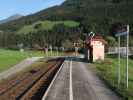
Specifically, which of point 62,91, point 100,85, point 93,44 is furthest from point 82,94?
point 93,44

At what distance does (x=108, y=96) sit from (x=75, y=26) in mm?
161714

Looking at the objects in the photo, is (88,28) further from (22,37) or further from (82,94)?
(82,94)

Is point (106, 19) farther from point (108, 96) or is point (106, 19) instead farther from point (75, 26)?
point (108, 96)

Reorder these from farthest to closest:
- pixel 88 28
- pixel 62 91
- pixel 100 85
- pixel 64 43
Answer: pixel 88 28 → pixel 64 43 → pixel 100 85 → pixel 62 91

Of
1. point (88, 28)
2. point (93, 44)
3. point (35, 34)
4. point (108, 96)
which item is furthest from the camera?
point (35, 34)

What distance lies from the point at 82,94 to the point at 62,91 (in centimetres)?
178

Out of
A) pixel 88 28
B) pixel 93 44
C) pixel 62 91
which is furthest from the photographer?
pixel 88 28

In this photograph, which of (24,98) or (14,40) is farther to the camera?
(14,40)

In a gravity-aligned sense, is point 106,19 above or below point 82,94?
above

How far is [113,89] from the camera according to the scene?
90.4 ft

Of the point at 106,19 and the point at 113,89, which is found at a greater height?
the point at 106,19

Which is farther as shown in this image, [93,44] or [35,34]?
[35,34]

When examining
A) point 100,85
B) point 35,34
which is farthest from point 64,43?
point 100,85

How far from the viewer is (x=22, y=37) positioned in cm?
17900
